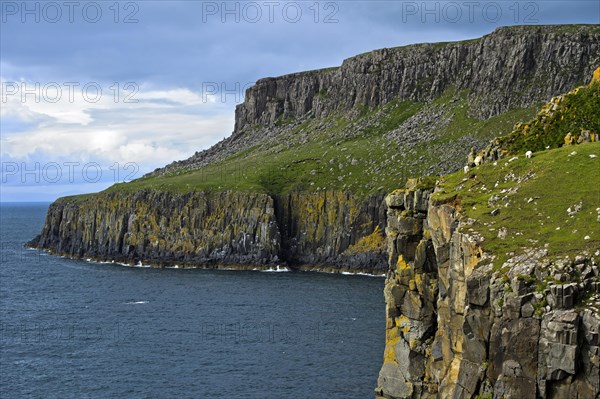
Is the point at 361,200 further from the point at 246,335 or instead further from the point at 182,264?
the point at 246,335

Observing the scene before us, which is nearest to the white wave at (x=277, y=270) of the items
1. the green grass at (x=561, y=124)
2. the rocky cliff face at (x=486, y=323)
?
the green grass at (x=561, y=124)

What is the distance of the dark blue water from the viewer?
261 ft

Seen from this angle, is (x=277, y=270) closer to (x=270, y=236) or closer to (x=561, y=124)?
(x=270, y=236)

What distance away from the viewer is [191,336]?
103938 millimetres

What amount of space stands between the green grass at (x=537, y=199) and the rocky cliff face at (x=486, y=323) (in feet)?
3.46

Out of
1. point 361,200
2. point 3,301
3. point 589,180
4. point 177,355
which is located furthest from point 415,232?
point 361,200

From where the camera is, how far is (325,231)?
190 metres

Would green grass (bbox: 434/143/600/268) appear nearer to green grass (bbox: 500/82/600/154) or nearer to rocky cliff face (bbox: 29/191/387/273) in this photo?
green grass (bbox: 500/82/600/154)

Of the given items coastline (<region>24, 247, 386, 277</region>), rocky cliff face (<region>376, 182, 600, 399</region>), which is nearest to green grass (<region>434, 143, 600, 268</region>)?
rocky cliff face (<region>376, 182, 600, 399</region>)

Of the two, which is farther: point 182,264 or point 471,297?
point 182,264

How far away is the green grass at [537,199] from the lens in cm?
3959

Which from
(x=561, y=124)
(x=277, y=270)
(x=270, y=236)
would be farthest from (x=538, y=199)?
(x=270, y=236)

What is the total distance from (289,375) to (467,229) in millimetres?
45567

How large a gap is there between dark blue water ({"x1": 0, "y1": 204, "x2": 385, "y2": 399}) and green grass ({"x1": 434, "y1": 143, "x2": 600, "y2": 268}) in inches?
1368
